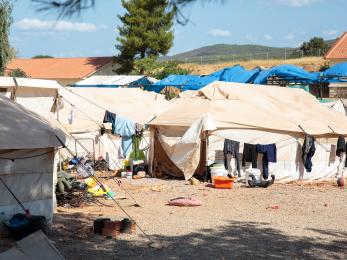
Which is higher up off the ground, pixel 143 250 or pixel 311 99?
pixel 311 99

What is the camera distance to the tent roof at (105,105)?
20.5m

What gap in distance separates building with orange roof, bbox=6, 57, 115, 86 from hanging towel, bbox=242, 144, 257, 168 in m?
36.7

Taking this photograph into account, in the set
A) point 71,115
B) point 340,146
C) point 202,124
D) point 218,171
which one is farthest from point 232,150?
point 71,115

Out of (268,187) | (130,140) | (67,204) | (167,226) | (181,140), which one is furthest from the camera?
(130,140)

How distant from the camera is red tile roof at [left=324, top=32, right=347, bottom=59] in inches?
1821

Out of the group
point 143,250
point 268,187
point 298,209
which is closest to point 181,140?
point 268,187

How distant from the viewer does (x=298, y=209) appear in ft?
43.0

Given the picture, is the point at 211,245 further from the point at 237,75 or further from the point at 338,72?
the point at 237,75

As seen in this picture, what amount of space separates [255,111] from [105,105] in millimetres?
5970

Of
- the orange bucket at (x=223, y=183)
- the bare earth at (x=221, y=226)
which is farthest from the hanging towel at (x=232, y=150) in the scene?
Result: the bare earth at (x=221, y=226)

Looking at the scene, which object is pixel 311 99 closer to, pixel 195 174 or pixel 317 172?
pixel 317 172

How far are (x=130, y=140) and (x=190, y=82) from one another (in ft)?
29.4

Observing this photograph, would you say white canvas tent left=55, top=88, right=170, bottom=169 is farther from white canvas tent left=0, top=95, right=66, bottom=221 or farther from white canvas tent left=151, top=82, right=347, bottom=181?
white canvas tent left=0, top=95, right=66, bottom=221

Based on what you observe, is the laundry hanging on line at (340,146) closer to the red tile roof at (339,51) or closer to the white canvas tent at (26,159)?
the white canvas tent at (26,159)
